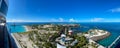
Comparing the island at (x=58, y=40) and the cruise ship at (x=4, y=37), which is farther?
the island at (x=58, y=40)

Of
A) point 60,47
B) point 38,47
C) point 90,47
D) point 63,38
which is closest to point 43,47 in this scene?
point 38,47

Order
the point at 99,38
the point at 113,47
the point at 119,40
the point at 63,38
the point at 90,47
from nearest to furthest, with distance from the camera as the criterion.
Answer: the point at 113,47
the point at 119,40
the point at 63,38
the point at 90,47
the point at 99,38

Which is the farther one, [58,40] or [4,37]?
[58,40]

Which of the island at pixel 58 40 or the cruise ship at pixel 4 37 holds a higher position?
the cruise ship at pixel 4 37

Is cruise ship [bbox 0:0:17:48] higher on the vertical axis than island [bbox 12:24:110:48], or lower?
higher

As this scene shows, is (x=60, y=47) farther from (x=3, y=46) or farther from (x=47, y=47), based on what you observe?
(x=47, y=47)

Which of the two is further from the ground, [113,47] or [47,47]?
[113,47]

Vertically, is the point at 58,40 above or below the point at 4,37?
below

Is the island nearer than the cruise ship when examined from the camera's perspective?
No

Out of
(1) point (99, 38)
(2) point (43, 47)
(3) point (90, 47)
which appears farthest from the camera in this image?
(1) point (99, 38)

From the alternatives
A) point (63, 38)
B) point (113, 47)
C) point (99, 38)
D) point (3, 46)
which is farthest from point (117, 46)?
point (99, 38)

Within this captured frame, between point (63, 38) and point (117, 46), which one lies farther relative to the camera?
point (63, 38)
